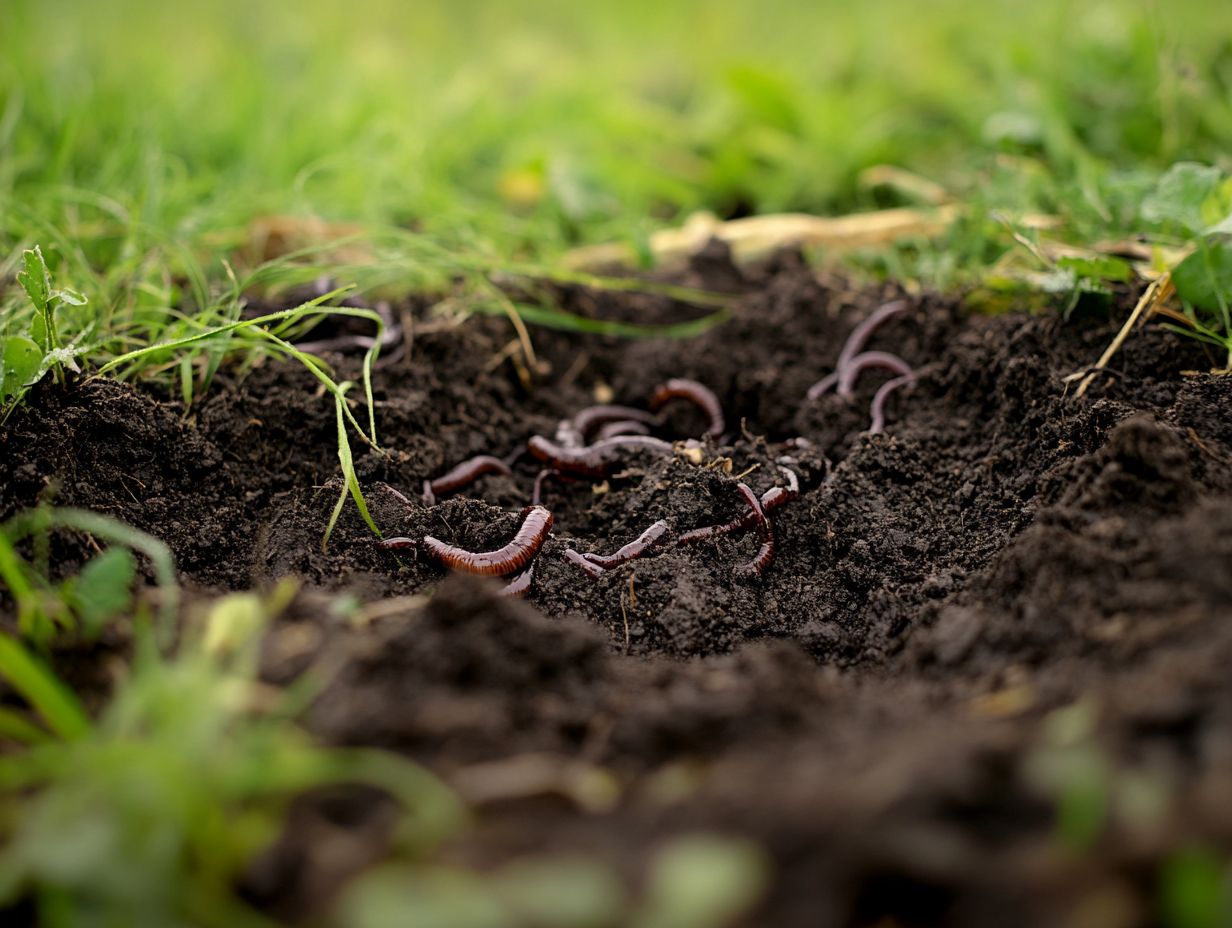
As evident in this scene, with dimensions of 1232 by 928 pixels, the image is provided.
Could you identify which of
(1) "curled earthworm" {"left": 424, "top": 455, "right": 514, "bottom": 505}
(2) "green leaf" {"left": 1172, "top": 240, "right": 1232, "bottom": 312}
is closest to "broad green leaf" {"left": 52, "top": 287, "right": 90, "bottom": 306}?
(1) "curled earthworm" {"left": 424, "top": 455, "right": 514, "bottom": 505}

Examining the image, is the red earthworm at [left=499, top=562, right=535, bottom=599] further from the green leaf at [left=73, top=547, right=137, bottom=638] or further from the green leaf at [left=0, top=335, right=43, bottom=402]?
the green leaf at [left=0, top=335, right=43, bottom=402]

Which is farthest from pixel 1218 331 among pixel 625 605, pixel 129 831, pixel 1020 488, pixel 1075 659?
pixel 129 831

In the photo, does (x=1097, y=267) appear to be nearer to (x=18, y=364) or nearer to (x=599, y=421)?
(x=599, y=421)

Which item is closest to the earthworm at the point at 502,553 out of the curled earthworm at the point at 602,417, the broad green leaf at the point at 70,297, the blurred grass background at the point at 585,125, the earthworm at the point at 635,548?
the earthworm at the point at 635,548

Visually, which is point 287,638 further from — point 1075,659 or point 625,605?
point 1075,659

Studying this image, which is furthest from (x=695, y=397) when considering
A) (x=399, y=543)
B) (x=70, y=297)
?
(x=70, y=297)

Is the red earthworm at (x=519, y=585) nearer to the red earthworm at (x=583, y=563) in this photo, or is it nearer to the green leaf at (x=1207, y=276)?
the red earthworm at (x=583, y=563)
